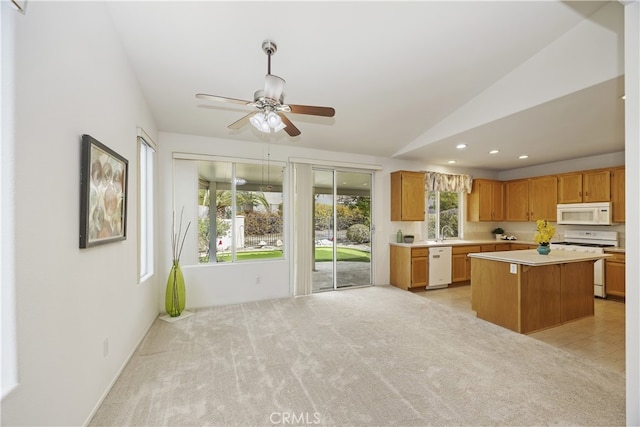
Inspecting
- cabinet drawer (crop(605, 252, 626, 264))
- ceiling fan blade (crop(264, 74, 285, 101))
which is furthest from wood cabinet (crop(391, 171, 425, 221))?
ceiling fan blade (crop(264, 74, 285, 101))

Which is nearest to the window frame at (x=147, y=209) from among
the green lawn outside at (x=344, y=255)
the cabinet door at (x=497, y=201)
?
the green lawn outside at (x=344, y=255)

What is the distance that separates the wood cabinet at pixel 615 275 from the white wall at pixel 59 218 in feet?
22.0

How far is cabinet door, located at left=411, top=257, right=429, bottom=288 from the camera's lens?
4934 mm

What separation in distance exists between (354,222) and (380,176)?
1.10 meters

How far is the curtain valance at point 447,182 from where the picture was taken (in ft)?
18.4

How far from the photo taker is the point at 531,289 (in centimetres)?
320

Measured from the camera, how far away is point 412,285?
16.1ft

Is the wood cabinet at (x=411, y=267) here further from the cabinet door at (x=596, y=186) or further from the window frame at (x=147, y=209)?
the window frame at (x=147, y=209)

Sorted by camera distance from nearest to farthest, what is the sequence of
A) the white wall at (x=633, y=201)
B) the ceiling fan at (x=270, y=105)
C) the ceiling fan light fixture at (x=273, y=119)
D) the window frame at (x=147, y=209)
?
the white wall at (x=633, y=201) → the ceiling fan at (x=270, y=105) → the ceiling fan light fixture at (x=273, y=119) → the window frame at (x=147, y=209)

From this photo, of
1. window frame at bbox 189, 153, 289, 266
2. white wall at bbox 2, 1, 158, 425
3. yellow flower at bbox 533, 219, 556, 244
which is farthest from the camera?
window frame at bbox 189, 153, 289, 266

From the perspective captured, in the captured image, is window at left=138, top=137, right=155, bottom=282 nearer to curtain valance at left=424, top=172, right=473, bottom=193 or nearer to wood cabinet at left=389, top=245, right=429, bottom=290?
wood cabinet at left=389, top=245, right=429, bottom=290

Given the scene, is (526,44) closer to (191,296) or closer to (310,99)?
(310,99)

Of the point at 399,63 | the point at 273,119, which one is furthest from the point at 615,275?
the point at 273,119

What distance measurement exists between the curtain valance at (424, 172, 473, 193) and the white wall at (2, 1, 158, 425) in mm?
5330
